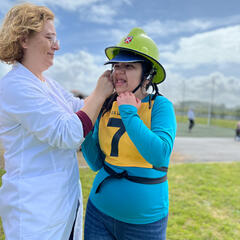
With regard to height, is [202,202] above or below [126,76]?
below

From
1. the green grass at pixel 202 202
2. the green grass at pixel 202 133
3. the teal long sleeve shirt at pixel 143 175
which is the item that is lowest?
the green grass at pixel 202 202

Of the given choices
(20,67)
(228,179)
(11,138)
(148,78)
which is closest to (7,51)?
(20,67)

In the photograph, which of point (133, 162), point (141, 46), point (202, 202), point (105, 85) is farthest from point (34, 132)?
point (202, 202)

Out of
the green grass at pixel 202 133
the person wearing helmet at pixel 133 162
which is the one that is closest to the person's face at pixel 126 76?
the person wearing helmet at pixel 133 162

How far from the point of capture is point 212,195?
5.13m

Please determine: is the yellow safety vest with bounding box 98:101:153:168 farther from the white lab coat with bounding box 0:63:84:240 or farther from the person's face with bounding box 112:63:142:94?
the white lab coat with bounding box 0:63:84:240

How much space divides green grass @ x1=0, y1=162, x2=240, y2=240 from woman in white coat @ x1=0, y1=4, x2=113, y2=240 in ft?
7.68

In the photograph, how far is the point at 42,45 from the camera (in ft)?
4.93

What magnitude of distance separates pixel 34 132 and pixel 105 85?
52 centimetres

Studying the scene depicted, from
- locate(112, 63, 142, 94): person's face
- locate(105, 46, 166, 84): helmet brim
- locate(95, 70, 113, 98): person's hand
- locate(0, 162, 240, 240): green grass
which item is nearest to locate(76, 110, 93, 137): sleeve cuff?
locate(95, 70, 113, 98): person's hand

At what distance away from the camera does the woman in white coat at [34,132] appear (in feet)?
4.40

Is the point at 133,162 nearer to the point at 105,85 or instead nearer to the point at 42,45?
the point at 105,85

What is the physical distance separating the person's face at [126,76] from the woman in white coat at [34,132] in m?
0.10

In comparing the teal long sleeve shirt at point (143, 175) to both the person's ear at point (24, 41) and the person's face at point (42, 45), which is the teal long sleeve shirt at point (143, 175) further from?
the person's ear at point (24, 41)
